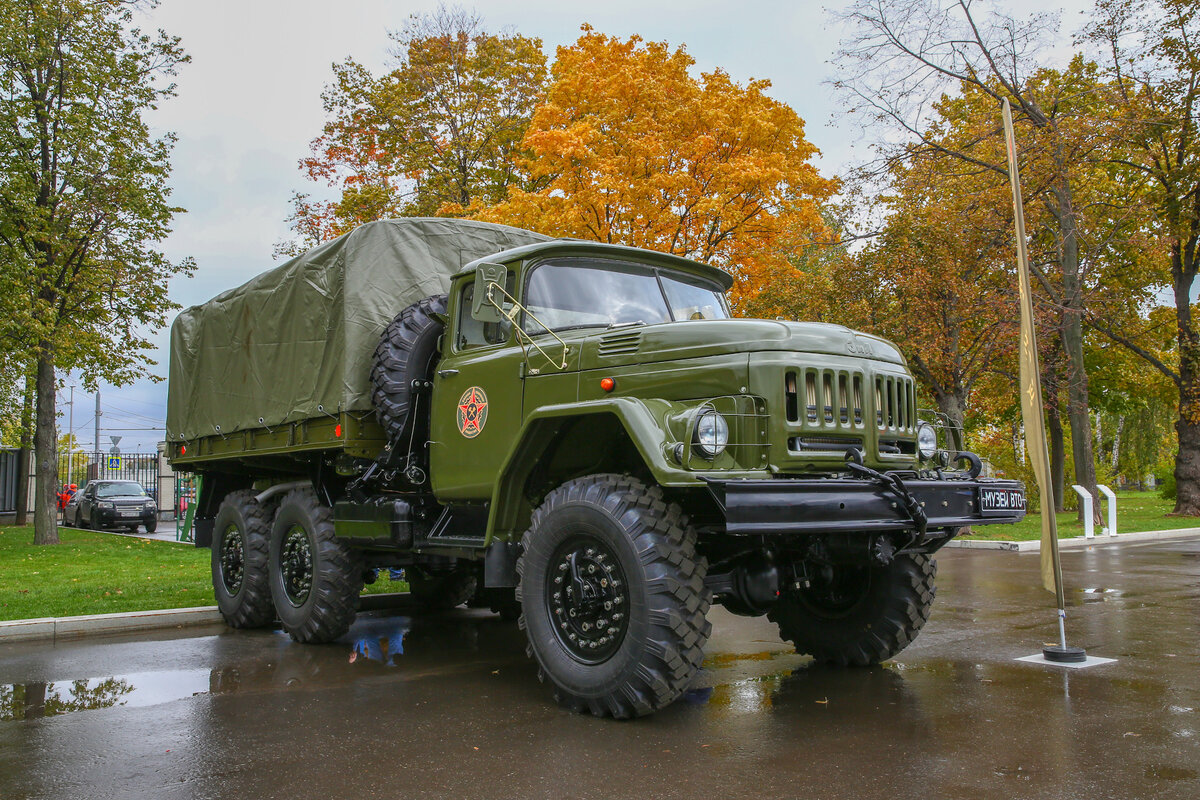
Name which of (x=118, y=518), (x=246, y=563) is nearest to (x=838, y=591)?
(x=246, y=563)

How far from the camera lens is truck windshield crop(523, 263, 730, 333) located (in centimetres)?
655

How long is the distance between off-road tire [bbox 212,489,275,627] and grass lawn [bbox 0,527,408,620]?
983 mm

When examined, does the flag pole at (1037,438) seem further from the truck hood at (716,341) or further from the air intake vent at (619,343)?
the air intake vent at (619,343)

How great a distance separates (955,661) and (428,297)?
16.3 feet

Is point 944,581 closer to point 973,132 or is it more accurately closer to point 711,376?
point 711,376

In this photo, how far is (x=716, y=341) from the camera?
18.1 ft

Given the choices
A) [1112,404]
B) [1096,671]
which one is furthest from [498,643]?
[1112,404]

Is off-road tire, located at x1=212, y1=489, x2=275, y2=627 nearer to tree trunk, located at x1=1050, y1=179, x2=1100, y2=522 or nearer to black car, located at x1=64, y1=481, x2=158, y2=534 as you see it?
tree trunk, located at x1=1050, y1=179, x2=1100, y2=522

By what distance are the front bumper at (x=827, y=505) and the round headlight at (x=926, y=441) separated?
2.05ft

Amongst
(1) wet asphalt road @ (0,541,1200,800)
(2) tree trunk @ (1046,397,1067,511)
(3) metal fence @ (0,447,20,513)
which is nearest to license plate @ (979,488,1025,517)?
(1) wet asphalt road @ (0,541,1200,800)

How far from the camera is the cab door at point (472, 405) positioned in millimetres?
6449

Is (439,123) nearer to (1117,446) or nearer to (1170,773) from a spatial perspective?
(1170,773)

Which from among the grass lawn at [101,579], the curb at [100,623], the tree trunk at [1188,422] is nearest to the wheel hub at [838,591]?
the grass lawn at [101,579]

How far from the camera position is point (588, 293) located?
6691 mm
